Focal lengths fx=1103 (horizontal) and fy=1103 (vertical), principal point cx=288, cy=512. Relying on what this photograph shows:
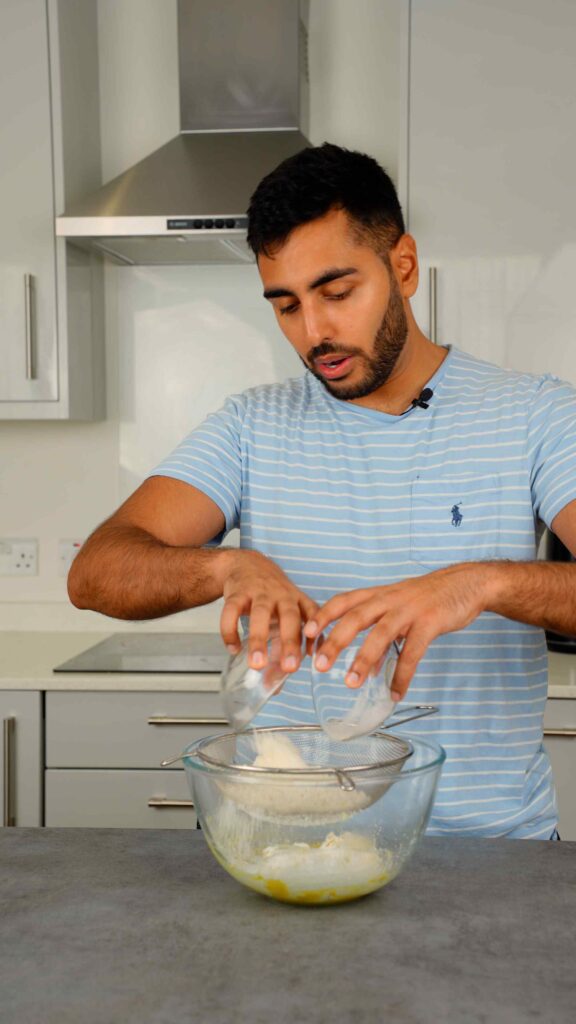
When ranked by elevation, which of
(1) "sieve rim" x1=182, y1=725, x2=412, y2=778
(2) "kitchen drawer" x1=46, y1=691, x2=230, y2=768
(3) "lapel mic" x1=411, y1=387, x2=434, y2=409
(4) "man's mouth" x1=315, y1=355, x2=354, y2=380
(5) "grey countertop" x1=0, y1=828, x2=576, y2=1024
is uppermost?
(4) "man's mouth" x1=315, y1=355, x2=354, y2=380

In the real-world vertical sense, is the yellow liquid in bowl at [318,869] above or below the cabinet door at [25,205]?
below

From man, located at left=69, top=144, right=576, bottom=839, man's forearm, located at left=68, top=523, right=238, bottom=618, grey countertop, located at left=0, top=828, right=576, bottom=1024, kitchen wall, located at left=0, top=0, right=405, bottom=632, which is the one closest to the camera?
grey countertop, located at left=0, top=828, right=576, bottom=1024

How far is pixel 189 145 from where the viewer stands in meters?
→ 2.70

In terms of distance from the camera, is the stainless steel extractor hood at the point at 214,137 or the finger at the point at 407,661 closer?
the finger at the point at 407,661

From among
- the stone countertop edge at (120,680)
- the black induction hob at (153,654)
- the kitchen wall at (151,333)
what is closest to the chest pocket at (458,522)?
the stone countertop edge at (120,680)

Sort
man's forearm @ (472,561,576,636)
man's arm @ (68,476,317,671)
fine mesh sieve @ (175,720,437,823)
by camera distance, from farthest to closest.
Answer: man's forearm @ (472,561,576,636) → man's arm @ (68,476,317,671) → fine mesh sieve @ (175,720,437,823)

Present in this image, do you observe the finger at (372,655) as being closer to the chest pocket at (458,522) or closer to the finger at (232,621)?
the finger at (232,621)

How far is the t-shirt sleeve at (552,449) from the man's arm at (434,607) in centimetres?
18

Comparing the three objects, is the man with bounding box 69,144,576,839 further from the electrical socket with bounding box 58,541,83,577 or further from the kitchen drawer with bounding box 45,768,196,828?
the electrical socket with bounding box 58,541,83,577

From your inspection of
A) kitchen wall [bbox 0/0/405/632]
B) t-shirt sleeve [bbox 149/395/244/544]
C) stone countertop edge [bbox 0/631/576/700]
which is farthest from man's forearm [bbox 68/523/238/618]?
kitchen wall [bbox 0/0/405/632]

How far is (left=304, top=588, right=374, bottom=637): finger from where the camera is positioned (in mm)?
1024

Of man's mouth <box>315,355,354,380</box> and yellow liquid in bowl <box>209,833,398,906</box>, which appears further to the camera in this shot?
man's mouth <box>315,355,354,380</box>

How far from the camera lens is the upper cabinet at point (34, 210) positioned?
2637mm

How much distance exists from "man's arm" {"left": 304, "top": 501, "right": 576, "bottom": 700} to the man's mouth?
0.42m
